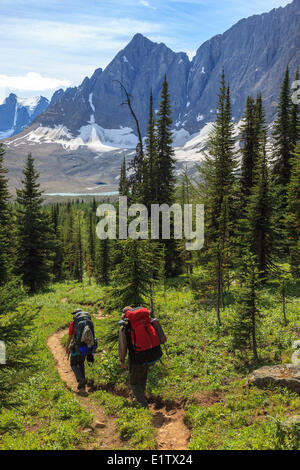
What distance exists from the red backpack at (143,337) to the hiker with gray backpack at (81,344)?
2.45 m

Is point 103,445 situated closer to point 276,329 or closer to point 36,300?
point 276,329

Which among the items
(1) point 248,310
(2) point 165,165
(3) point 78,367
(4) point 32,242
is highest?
(2) point 165,165

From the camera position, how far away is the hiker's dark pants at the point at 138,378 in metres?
8.66

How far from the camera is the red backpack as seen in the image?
834cm

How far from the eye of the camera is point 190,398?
30.1 ft

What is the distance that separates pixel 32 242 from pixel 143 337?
30014 mm

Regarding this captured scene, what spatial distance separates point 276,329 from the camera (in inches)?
543

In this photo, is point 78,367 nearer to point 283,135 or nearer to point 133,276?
point 133,276

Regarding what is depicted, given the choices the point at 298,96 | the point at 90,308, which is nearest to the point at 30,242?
the point at 90,308

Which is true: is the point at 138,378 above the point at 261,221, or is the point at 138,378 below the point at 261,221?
below

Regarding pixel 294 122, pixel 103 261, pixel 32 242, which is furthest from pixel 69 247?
pixel 294 122

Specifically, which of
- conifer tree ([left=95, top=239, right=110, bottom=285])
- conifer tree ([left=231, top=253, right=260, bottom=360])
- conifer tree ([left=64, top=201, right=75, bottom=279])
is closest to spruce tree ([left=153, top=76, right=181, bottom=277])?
conifer tree ([left=95, top=239, right=110, bottom=285])

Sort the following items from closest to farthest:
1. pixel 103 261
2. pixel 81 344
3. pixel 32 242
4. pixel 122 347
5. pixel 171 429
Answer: pixel 171 429, pixel 122 347, pixel 81 344, pixel 32 242, pixel 103 261
